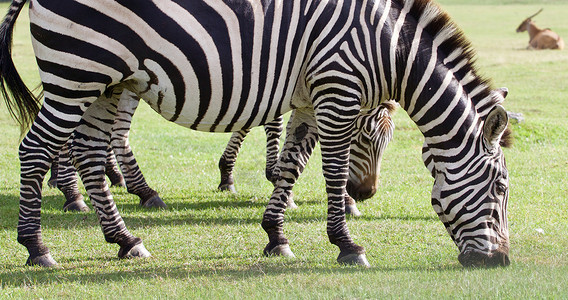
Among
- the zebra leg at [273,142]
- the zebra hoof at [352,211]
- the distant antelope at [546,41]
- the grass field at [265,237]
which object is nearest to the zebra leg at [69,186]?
the grass field at [265,237]

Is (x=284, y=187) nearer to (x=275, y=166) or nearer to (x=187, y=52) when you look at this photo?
(x=275, y=166)

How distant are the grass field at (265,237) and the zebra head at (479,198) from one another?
0.24 metres

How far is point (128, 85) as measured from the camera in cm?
618

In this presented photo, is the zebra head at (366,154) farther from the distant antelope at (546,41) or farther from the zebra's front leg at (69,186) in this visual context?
the distant antelope at (546,41)

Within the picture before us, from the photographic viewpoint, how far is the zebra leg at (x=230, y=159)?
9984 millimetres

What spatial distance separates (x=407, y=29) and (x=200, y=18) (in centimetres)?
193

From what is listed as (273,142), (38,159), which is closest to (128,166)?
(273,142)

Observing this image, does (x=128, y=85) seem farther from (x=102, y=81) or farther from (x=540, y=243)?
(x=540, y=243)

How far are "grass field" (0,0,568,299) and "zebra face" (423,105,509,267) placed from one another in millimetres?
246

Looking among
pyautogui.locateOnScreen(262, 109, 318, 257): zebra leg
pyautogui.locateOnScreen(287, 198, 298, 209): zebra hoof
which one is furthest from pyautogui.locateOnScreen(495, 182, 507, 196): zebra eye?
pyautogui.locateOnScreen(287, 198, 298, 209): zebra hoof

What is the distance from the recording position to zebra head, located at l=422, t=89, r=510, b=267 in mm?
6043

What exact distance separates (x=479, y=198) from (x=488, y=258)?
0.55 metres

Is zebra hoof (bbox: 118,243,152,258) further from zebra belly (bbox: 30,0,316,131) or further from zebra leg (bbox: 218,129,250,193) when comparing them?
zebra leg (bbox: 218,129,250,193)

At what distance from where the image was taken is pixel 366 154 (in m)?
8.51
